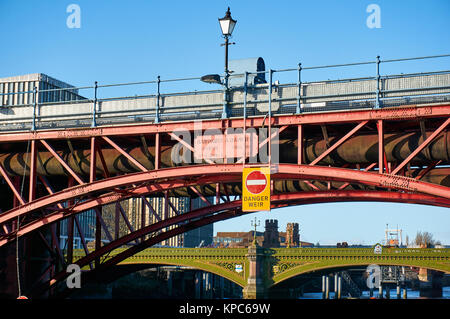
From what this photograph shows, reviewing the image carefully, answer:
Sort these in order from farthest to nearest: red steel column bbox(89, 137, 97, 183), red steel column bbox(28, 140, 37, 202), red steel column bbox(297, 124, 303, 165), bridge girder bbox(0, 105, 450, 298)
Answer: red steel column bbox(28, 140, 37, 202), red steel column bbox(89, 137, 97, 183), red steel column bbox(297, 124, 303, 165), bridge girder bbox(0, 105, 450, 298)

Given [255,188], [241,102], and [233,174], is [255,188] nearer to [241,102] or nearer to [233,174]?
[233,174]

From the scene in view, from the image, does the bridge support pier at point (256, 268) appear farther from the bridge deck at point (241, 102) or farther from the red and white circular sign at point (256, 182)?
the red and white circular sign at point (256, 182)

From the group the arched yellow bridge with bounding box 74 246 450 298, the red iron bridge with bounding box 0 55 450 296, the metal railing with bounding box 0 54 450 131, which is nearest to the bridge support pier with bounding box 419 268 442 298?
the arched yellow bridge with bounding box 74 246 450 298

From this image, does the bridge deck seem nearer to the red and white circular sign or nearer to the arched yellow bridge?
the red and white circular sign

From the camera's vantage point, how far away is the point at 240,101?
86.6 ft

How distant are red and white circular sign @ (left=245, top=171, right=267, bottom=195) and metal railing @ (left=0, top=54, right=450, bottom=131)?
2417 mm

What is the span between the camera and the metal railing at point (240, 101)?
930 inches

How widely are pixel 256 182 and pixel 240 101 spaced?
3.53 metres

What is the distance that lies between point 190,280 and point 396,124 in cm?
8898

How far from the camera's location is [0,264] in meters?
34.3

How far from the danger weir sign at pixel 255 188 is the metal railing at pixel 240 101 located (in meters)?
2.33

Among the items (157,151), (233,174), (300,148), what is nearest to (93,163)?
(157,151)

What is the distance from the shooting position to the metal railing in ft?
77.5
